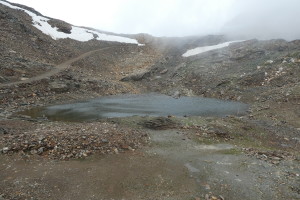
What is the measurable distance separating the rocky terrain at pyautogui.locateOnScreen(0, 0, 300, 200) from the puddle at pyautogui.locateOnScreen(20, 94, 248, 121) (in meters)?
2.19

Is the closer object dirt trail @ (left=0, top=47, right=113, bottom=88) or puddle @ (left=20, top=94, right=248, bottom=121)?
puddle @ (left=20, top=94, right=248, bottom=121)

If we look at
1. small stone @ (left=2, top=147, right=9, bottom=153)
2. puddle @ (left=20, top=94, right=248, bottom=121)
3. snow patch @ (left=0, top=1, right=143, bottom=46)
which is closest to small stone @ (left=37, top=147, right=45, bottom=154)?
small stone @ (left=2, top=147, right=9, bottom=153)

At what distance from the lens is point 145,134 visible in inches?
807

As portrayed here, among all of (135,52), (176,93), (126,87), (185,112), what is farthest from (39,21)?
(185,112)

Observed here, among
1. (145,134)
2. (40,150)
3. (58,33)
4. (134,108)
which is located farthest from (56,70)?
(40,150)

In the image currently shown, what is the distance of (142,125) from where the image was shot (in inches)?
914

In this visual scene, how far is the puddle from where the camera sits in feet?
92.3

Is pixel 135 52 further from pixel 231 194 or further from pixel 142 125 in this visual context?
pixel 231 194

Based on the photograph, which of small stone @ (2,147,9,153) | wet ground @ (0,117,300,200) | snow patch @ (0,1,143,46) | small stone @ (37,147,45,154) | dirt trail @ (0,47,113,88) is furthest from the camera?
snow patch @ (0,1,143,46)

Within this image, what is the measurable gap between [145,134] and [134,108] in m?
12.8

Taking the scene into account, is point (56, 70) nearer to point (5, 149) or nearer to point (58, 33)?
point (58, 33)

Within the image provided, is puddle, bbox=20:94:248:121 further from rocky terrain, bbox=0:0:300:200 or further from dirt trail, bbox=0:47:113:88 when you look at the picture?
dirt trail, bbox=0:47:113:88

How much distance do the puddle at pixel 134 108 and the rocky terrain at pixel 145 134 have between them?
7.19 feet

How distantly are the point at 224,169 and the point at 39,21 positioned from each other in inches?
2384
